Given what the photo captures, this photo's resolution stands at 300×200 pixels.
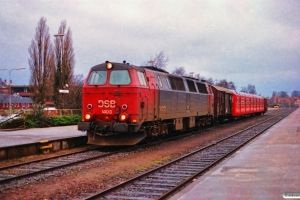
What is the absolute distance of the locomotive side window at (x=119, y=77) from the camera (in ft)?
47.1

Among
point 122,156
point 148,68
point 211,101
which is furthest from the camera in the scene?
point 211,101

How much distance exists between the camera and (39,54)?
39812 mm

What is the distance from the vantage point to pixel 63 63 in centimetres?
3800

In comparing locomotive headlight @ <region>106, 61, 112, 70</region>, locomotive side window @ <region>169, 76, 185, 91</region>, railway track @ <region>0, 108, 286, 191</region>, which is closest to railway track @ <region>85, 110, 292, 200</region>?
railway track @ <region>0, 108, 286, 191</region>

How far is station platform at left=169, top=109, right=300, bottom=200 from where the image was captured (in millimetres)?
7211

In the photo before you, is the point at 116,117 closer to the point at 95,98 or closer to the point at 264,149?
the point at 95,98

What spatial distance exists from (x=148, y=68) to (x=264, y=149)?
6300 millimetres

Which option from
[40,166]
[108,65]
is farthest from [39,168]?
[108,65]

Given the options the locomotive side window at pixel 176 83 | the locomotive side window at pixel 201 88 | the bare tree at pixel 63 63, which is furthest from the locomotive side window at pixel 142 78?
the bare tree at pixel 63 63

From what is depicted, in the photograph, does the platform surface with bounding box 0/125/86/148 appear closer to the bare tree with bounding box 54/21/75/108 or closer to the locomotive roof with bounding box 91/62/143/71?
the locomotive roof with bounding box 91/62/143/71

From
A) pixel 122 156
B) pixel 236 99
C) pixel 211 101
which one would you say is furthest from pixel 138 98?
pixel 236 99

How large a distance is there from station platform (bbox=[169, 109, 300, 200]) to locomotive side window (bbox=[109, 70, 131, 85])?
5.05 meters

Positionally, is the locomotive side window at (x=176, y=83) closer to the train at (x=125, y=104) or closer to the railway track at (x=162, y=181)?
the train at (x=125, y=104)

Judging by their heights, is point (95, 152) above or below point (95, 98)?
below
